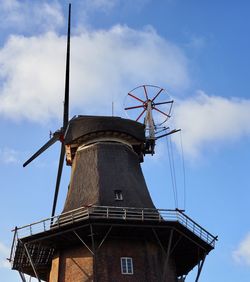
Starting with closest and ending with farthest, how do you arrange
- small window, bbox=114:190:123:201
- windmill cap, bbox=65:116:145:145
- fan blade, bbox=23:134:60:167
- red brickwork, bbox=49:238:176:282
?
red brickwork, bbox=49:238:176:282
small window, bbox=114:190:123:201
windmill cap, bbox=65:116:145:145
fan blade, bbox=23:134:60:167

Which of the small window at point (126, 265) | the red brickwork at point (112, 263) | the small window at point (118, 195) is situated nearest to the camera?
the red brickwork at point (112, 263)

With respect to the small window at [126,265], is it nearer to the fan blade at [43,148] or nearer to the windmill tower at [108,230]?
the windmill tower at [108,230]

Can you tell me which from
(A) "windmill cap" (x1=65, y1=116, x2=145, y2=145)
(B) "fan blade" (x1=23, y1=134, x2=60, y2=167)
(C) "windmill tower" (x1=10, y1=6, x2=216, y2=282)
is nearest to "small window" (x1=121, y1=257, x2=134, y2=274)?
(C) "windmill tower" (x1=10, y1=6, x2=216, y2=282)

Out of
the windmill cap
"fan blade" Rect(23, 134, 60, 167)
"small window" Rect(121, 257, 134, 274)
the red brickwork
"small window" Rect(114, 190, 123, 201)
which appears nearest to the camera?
the red brickwork

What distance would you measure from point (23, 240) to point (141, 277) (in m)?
5.85

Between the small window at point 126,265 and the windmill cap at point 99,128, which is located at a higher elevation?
the windmill cap at point 99,128

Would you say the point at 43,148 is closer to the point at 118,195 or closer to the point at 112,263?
the point at 118,195

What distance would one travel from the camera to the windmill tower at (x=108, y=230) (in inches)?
982

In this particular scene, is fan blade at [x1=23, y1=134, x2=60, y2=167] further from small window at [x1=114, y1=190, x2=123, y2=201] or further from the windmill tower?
small window at [x1=114, y1=190, x2=123, y2=201]

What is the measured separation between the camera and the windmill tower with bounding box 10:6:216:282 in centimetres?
2494

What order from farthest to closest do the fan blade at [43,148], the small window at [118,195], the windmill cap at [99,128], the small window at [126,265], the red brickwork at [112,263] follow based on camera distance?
the fan blade at [43,148] < the windmill cap at [99,128] < the small window at [118,195] < the small window at [126,265] < the red brickwork at [112,263]

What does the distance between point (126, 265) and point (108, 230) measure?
180 centimetres

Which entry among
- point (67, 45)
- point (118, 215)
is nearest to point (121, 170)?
point (118, 215)

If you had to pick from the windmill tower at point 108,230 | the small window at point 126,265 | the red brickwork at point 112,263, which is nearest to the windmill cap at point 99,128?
the windmill tower at point 108,230
